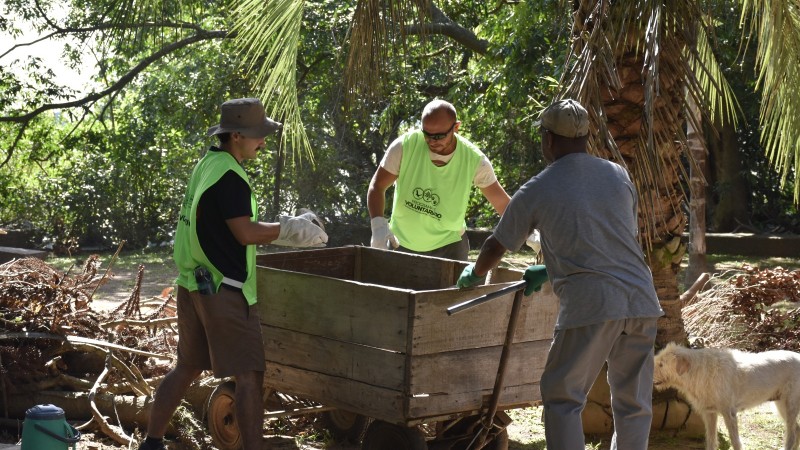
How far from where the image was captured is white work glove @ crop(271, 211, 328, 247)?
502 centimetres

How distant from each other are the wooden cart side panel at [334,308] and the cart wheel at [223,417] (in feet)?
1.48

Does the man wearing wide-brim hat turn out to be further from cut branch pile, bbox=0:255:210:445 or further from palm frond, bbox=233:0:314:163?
palm frond, bbox=233:0:314:163

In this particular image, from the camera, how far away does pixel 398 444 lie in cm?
467

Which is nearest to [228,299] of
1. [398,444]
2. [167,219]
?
[398,444]

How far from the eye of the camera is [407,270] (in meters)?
5.78

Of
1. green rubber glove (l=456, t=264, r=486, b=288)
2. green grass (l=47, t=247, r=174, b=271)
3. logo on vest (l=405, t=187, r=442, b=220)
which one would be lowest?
green grass (l=47, t=247, r=174, b=271)

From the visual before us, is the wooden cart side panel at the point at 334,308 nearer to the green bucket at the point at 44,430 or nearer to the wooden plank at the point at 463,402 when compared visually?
the wooden plank at the point at 463,402

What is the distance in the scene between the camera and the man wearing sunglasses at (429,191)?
599 centimetres

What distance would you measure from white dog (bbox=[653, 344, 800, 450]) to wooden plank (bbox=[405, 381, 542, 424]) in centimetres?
94

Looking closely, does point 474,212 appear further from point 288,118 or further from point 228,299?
point 228,299

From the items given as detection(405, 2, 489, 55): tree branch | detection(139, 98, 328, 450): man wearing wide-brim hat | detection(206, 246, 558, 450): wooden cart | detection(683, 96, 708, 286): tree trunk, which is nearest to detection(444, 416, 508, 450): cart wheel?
detection(206, 246, 558, 450): wooden cart

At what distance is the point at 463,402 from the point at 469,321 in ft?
1.19

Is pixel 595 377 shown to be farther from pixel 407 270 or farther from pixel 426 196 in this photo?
pixel 426 196

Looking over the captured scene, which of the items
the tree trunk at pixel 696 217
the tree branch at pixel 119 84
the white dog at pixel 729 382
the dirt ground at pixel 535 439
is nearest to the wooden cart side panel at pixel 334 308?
the dirt ground at pixel 535 439
